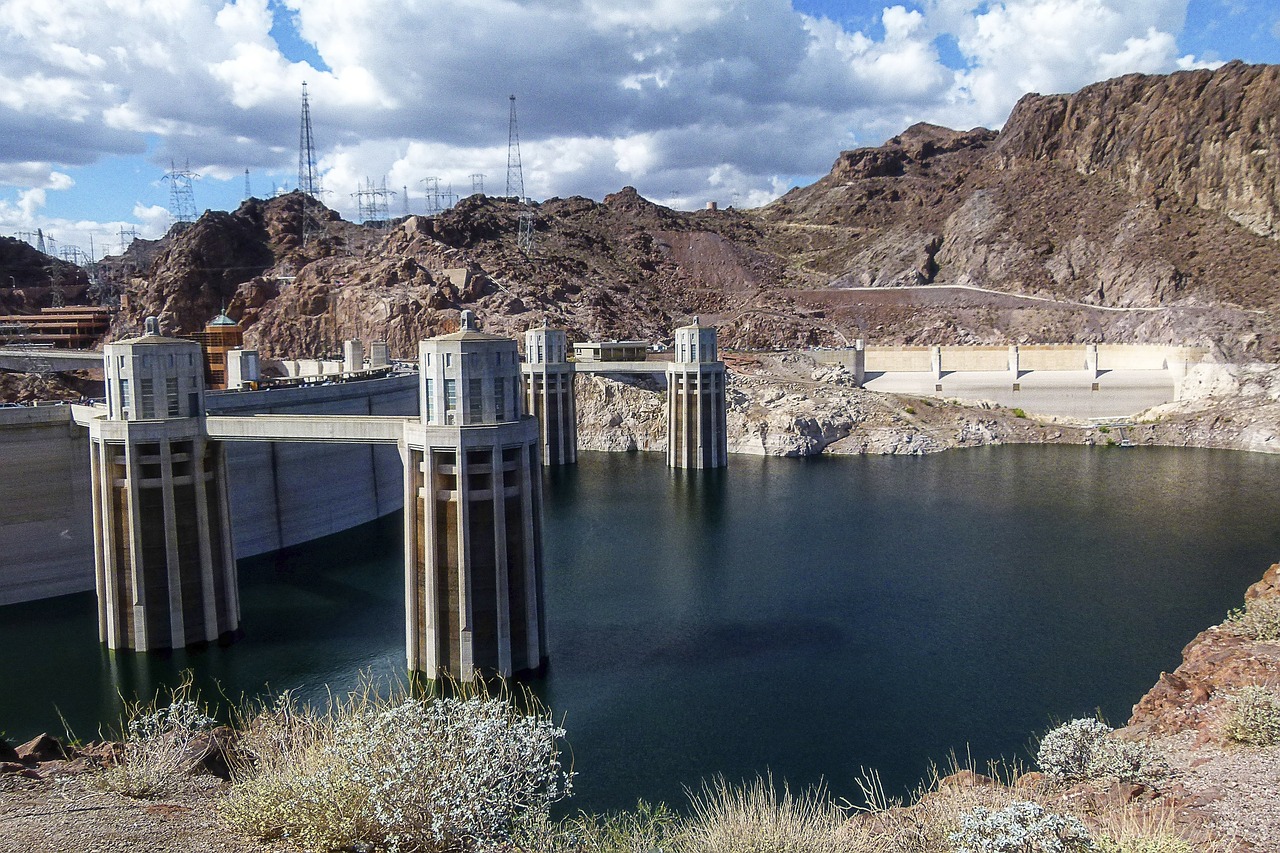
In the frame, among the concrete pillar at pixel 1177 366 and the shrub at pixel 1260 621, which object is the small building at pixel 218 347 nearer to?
the shrub at pixel 1260 621

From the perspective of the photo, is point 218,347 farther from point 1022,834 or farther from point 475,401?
point 1022,834

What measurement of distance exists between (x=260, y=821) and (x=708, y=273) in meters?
122

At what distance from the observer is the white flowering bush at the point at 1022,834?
1167 centimetres

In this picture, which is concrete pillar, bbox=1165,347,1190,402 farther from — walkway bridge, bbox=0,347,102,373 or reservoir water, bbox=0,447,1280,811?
walkway bridge, bbox=0,347,102,373

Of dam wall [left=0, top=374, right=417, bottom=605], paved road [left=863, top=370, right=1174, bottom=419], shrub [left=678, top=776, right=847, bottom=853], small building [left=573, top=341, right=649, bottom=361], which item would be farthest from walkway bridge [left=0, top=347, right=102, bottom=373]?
paved road [left=863, top=370, right=1174, bottom=419]

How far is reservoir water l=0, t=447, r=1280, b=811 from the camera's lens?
24.7 m

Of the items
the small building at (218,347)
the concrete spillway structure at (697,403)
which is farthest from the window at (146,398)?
the concrete spillway structure at (697,403)

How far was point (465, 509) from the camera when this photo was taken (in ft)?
86.3

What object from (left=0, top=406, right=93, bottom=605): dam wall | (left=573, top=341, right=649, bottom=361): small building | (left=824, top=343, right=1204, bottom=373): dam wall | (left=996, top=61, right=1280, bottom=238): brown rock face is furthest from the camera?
(left=996, top=61, right=1280, bottom=238): brown rock face

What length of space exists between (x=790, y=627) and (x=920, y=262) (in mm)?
101381

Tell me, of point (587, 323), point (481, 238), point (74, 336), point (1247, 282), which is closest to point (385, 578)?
point (587, 323)

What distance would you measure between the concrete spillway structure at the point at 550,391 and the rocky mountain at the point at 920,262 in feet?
57.1

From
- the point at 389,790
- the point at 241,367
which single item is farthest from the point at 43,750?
the point at 241,367

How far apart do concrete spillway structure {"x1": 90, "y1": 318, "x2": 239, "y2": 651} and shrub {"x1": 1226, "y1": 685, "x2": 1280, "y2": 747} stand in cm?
2913
